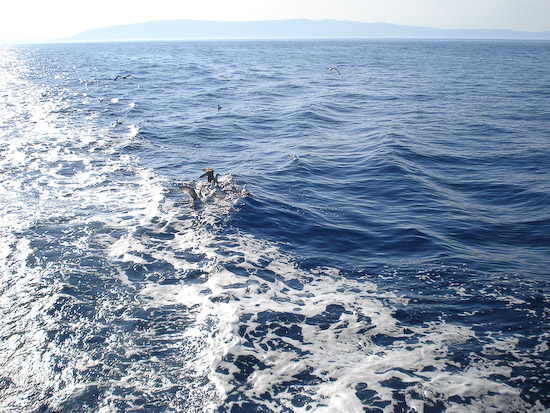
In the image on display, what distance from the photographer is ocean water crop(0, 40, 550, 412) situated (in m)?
6.80

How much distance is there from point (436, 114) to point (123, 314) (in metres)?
27.1

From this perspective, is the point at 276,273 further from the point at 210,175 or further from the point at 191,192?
the point at 210,175

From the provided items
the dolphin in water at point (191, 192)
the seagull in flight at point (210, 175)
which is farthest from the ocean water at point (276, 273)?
the seagull in flight at point (210, 175)

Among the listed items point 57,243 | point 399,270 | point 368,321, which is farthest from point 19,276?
point 399,270

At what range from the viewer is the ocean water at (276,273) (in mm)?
6805

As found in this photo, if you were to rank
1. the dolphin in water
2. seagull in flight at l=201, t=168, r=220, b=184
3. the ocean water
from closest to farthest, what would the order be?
1. the ocean water
2. the dolphin in water
3. seagull in flight at l=201, t=168, r=220, b=184

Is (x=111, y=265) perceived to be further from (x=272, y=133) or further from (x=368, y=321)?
(x=272, y=133)

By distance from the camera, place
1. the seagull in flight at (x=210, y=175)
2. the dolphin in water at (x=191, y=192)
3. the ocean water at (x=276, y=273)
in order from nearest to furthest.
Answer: the ocean water at (x=276, y=273), the dolphin in water at (x=191, y=192), the seagull in flight at (x=210, y=175)

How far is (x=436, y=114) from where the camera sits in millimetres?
29438

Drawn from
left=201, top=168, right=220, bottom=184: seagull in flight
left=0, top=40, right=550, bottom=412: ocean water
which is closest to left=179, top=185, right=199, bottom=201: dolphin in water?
left=0, top=40, right=550, bottom=412: ocean water

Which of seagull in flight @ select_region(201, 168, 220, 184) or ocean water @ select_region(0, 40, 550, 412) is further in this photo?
seagull in flight @ select_region(201, 168, 220, 184)

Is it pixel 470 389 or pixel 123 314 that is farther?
pixel 123 314

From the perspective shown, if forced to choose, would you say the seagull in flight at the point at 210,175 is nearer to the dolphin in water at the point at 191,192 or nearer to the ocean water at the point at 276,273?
the ocean water at the point at 276,273

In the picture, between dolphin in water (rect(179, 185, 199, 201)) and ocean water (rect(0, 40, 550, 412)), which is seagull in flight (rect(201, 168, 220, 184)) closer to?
ocean water (rect(0, 40, 550, 412))
